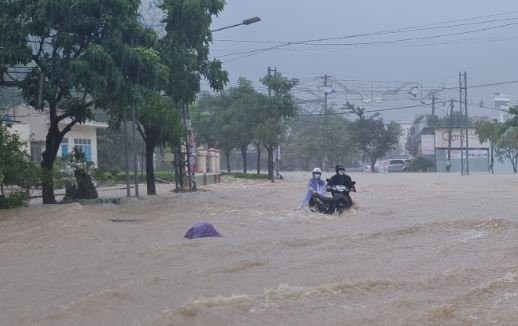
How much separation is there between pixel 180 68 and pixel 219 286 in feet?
54.4

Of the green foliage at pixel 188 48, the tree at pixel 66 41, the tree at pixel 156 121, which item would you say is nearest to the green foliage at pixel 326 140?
the tree at pixel 156 121

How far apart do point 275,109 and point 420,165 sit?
116 feet

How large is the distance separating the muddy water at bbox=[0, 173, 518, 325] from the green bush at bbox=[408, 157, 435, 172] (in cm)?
6294

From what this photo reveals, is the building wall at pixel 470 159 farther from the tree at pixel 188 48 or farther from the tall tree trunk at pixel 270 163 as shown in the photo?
the tree at pixel 188 48

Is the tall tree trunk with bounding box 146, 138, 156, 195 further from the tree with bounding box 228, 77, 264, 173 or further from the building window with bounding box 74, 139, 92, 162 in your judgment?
the building window with bounding box 74, 139, 92, 162

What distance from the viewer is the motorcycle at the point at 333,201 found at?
17.9 m

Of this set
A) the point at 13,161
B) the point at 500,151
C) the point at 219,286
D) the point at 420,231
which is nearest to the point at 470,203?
the point at 420,231

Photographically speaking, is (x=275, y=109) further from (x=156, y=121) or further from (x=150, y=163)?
(x=156, y=121)

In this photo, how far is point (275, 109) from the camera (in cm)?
4869

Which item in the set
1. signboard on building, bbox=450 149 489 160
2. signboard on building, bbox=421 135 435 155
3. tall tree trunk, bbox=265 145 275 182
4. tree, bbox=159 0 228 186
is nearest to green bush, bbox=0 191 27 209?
tree, bbox=159 0 228 186

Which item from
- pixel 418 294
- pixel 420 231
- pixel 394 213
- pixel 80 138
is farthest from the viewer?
pixel 80 138

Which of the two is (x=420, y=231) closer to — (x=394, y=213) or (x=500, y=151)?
(x=394, y=213)

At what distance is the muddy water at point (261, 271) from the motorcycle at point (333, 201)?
0.35 meters

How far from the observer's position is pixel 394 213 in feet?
63.2
